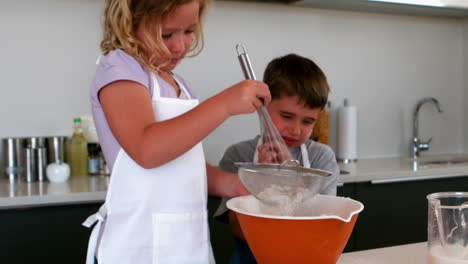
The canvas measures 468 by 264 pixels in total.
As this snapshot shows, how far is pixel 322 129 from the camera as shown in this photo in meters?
2.20

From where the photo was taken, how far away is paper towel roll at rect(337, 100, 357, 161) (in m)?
2.29

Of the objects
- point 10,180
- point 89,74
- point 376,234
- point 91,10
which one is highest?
point 91,10

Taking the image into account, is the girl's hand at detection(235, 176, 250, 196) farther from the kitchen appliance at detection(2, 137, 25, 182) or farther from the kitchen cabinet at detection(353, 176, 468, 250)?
the kitchen appliance at detection(2, 137, 25, 182)

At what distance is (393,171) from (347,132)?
0.39 metres

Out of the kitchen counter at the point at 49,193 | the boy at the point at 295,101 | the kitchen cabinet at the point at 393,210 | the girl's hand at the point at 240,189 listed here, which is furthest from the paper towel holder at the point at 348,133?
the girl's hand at the point at 240,189

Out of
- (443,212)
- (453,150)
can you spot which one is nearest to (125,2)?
(443,212)

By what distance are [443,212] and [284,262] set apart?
9.1 inches

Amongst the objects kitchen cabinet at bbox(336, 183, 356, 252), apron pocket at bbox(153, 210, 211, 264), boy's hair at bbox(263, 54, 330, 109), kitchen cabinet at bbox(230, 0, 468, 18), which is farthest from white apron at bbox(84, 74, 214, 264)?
kitchen cabinet at bbox(230, 0, 468, 18)

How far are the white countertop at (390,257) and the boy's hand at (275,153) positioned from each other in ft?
0.93

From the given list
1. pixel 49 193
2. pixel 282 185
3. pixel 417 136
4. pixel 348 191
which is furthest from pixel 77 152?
pixel 417 136

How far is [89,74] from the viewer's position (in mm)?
1940

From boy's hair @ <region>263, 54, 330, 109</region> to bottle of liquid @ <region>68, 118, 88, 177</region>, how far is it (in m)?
0.86

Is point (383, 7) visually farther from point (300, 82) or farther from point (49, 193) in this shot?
point (49, 193)

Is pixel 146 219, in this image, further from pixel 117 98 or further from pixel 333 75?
pixel 333 75
